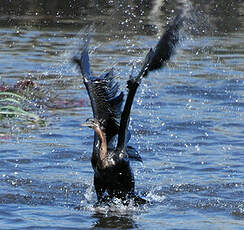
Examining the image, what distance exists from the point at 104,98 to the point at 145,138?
278 cm

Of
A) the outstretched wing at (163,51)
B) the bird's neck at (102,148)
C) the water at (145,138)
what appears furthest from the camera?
the water at (145,138)

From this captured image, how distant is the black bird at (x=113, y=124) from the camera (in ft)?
22.8

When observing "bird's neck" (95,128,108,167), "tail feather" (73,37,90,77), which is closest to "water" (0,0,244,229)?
"tail feather" (73,37,90,77)

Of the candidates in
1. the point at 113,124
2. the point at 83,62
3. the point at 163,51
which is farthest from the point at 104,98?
the point at 163,51

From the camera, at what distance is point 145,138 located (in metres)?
10.0

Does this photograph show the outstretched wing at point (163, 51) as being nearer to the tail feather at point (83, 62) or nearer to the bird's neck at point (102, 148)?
the bird's neck at point (102, 148)

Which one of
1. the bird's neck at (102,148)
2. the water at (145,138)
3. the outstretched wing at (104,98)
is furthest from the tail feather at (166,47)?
the bird's neck at (102,148)

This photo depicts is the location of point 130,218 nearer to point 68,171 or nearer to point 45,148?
point 68,171

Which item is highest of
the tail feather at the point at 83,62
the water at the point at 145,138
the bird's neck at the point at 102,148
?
the tail feather at the point at 83,62

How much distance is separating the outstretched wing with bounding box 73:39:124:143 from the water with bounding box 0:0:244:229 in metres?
0.13

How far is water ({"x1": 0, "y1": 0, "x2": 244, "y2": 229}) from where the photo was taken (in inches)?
285

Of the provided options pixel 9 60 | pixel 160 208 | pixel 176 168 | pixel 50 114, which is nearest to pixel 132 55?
pixel 9 60

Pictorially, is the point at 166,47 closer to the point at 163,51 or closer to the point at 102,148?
the point at 163,51

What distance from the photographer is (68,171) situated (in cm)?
855
